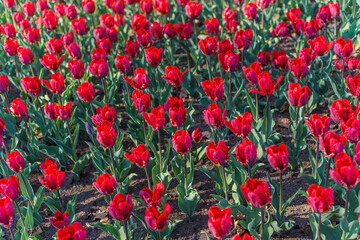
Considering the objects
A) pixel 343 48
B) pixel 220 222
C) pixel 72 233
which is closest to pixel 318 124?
pixel 220 222

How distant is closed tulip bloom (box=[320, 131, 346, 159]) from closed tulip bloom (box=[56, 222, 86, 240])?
53.7 inches

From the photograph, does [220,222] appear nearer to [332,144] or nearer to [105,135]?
[332,144]

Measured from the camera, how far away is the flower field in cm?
265

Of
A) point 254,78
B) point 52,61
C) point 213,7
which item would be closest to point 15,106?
point 52,61

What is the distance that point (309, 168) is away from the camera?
11.8 feet

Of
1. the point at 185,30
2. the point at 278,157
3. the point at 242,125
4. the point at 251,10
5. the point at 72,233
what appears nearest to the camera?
the point at 72,233

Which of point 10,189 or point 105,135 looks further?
point 105,135

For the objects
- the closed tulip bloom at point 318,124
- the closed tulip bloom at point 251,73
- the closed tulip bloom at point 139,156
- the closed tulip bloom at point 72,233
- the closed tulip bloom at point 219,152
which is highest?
the closed tulip bloom at point 251,73

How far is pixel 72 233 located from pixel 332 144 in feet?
4.75

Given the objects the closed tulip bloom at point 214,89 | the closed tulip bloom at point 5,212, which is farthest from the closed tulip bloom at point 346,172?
the closed tulip bloom at point 5,212

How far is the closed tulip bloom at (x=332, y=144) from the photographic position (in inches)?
101

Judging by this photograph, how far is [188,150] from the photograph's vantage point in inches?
114

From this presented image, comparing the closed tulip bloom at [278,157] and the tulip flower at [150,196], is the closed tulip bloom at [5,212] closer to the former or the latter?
the tulip flower at [150,196]

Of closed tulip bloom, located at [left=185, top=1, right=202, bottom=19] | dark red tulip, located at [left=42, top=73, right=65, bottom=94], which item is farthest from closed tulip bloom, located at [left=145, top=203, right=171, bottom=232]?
closed tulip bloom, located at [left=185, top=1, right=202, bottom=19]
